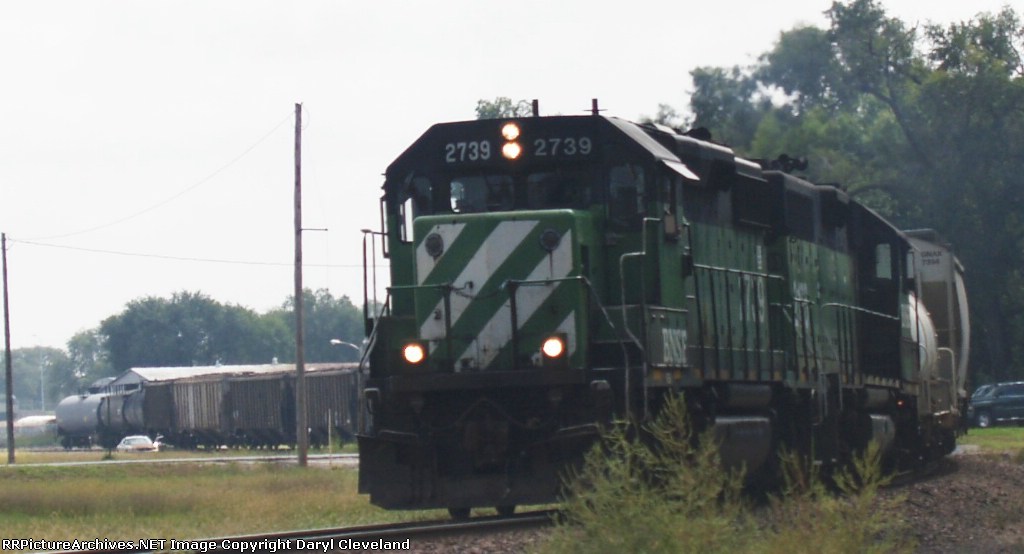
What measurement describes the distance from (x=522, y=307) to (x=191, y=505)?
9551mm

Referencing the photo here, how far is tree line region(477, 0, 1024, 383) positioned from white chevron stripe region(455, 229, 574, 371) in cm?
2955

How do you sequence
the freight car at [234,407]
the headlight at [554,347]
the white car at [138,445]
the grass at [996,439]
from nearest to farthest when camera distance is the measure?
the headlight at [554,347] → the grass at [996,439] → the freight car at [234,407] → the white car at [138,445]

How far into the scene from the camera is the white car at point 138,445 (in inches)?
2297

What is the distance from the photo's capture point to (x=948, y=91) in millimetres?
44375

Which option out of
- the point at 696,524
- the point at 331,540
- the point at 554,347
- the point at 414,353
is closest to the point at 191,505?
the point at 414,353

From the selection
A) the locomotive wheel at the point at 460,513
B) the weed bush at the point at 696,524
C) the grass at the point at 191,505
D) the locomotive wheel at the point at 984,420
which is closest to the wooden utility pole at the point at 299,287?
the grass at the point at 191,505

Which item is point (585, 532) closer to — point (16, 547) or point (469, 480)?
point (469, 480)

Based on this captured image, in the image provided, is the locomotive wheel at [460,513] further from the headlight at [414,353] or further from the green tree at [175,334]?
the green tree at [175,334]

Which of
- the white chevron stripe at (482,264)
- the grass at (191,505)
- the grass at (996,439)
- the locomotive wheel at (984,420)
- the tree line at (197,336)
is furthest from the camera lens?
the tree line at (197,336)

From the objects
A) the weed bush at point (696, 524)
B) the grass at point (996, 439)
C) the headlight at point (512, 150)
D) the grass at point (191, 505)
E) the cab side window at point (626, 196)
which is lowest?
the grass at point (996, 439)

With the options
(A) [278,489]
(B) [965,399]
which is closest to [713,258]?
(A) [278,489]

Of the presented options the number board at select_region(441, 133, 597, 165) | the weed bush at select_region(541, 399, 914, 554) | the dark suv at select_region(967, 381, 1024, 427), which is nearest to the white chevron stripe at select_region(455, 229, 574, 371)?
the number board at select_region(441, 133, 597, 165)

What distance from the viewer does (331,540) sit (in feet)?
32.1

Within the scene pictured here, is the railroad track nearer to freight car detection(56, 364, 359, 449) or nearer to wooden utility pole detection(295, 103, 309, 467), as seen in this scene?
wooden utility pole detection(295, 103, 309, 467)
